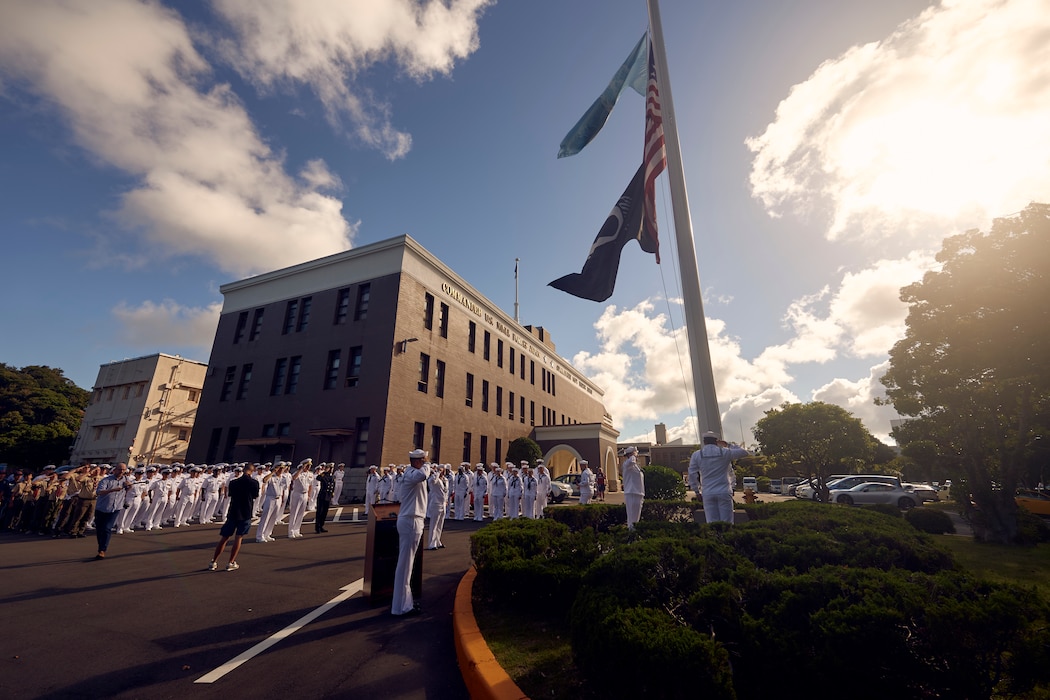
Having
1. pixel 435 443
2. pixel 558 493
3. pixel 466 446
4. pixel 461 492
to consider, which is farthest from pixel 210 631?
pixel 466 446

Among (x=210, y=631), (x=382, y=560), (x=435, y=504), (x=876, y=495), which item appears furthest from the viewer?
(x=876, y=495)

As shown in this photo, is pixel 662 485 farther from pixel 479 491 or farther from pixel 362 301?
pixel 362 301

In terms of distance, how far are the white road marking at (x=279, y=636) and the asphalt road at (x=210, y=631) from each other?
56 millimetres

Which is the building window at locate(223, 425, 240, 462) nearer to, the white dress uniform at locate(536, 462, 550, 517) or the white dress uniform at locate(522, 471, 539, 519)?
the white dress uniform at locate(522, 471, 539, 519)

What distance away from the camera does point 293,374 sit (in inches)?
1073

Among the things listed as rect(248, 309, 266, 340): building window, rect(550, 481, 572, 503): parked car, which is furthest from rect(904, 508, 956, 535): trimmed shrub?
rect(248, 309, 266, 340): building window

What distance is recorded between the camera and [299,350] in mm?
27406

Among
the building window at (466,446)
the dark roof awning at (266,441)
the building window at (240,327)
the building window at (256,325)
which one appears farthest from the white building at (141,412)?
the building window at (466,446)

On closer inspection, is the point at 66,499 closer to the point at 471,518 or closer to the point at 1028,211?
the point at 471,518

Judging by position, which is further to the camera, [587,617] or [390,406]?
[390,406]

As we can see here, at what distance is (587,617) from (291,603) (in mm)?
5136

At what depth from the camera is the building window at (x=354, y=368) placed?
980 inches

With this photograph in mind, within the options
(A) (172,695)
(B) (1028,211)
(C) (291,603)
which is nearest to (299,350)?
(C) (291,603)

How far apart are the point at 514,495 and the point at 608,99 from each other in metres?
13.7
